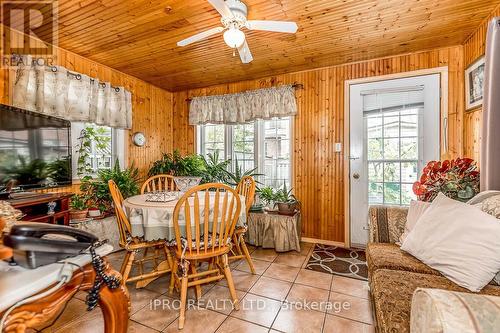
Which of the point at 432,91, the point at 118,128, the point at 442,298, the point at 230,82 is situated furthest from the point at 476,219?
the point at 118,128

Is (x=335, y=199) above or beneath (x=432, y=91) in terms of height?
beneath

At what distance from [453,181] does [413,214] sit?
401mm

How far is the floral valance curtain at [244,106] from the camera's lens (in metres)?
3.34

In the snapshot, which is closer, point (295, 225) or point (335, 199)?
point (295, 225)

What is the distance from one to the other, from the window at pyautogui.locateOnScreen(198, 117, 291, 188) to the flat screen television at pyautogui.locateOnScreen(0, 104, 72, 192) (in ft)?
6.73

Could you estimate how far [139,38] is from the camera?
2.44 m

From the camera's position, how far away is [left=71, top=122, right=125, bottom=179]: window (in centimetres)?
282

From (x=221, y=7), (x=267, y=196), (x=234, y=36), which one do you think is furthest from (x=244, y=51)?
(x=267, y=196)

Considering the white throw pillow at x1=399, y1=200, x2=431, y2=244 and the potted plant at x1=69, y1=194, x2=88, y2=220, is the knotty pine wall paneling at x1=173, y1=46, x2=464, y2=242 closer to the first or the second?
the white throw pillow at x1=399, y1=200, x2=431, y2=244

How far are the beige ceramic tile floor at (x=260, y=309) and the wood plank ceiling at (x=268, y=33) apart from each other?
91.3 inches

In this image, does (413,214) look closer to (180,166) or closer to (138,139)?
(180,166)

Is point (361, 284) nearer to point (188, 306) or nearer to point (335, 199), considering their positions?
point (335, 199)

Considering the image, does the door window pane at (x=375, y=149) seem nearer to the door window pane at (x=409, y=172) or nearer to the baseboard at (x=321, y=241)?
the door window pane at (x=409, y=172)

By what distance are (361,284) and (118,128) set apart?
131 inches
